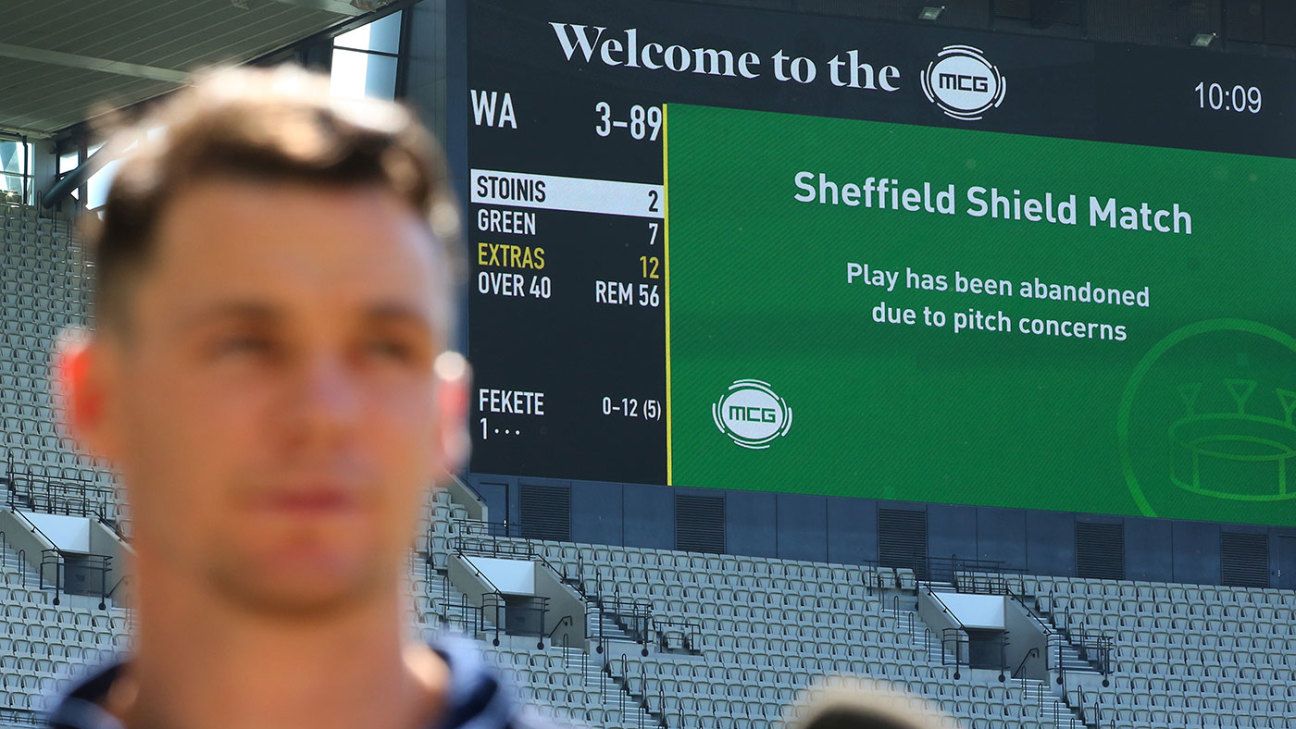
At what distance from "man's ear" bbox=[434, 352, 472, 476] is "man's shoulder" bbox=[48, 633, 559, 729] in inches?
2.5

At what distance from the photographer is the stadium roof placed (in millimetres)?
16516

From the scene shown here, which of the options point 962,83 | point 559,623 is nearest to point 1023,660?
point 559,623

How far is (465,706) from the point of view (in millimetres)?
761

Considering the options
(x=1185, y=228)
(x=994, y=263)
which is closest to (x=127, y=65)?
(x=994, y=263)

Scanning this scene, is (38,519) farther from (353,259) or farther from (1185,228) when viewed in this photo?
(353,259)

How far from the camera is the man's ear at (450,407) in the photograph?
30.7 inches

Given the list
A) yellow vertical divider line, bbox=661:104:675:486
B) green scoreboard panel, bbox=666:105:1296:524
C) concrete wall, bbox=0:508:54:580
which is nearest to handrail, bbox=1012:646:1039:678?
green scoreboard panel, bbox=666:105:1296:524

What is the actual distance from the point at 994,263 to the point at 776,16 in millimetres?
2553

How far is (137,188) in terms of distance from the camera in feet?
2.42

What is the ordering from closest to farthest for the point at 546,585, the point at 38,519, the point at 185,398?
1. the point at 185,398
2. the point at 38,519
3. the point at 546,585

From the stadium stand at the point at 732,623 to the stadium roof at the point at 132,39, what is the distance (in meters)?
1.60

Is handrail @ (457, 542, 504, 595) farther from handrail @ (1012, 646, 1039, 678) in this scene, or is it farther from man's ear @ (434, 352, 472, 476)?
man's ear @ (434, 352, 472, 476)

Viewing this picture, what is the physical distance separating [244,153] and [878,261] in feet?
57.5

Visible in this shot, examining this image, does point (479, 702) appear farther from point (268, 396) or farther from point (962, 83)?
point (962, 83)
